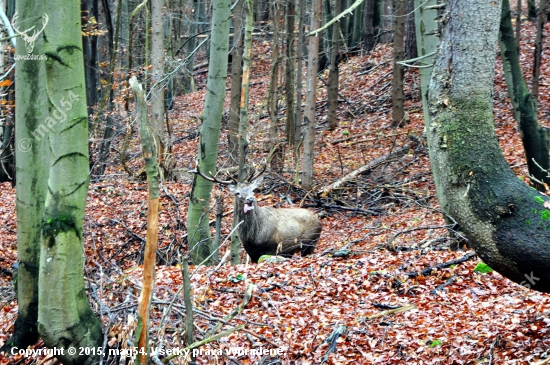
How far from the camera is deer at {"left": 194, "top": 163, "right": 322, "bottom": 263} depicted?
985 centimetres

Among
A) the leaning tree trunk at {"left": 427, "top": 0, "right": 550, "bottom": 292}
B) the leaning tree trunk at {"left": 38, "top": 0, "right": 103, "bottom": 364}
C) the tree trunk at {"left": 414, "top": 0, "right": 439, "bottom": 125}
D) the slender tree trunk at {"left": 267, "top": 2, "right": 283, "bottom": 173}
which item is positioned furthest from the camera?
the slender tree trunk at {"left": 267, "top": 2, "right": 283, "bottom": 173}

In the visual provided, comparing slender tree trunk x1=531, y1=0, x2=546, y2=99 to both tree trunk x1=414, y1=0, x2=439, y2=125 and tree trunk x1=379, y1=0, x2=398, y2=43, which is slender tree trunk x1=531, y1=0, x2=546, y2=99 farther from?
tree trunk x1=379, y1=0, x2=398, y2=43

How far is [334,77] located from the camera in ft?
63.0

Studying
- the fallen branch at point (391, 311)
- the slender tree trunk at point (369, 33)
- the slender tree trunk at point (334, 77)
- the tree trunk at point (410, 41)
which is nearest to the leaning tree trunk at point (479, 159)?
the fallen branch at point (391, 311)

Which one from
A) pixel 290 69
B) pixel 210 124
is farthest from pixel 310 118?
pixel 210 124

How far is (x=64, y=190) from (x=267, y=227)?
606cm

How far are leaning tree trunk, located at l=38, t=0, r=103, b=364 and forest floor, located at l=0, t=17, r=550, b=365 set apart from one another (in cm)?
45

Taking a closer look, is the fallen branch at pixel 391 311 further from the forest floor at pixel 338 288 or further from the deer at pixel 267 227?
the deer at pixel 267 227

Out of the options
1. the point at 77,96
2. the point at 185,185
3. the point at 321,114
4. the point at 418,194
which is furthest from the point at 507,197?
the point at 321,114

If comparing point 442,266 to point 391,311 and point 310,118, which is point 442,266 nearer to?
point 391,311

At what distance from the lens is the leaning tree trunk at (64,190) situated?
4496 mm

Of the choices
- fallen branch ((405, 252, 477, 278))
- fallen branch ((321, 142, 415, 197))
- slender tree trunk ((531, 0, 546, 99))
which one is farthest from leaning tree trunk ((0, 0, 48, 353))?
slender tree trunk ((531, 0, 546, 99))

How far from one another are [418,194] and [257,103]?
11801mm

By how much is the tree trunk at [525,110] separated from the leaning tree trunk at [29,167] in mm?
7323
